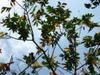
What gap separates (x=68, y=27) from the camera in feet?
30.3

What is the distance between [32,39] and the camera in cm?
895

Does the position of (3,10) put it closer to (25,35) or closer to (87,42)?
(25,35)

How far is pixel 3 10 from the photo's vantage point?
9.17m

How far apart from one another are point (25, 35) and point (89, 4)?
183cm

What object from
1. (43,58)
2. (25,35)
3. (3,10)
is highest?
(3,10)

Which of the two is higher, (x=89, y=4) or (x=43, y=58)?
(x=89, y=4)

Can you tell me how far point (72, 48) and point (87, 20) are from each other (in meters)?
0.93

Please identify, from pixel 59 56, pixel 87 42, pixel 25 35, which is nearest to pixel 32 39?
pixel 25 35

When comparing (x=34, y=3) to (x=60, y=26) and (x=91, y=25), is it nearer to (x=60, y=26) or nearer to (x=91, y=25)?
(x=60, y=26)

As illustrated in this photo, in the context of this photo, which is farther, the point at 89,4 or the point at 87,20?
the point at 87,20

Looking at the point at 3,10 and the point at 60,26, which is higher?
the point at 3,10

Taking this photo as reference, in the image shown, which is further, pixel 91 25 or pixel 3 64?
pixel 91 25

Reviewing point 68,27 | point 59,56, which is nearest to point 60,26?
point 68,27

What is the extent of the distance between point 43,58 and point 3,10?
1695 millimetres
